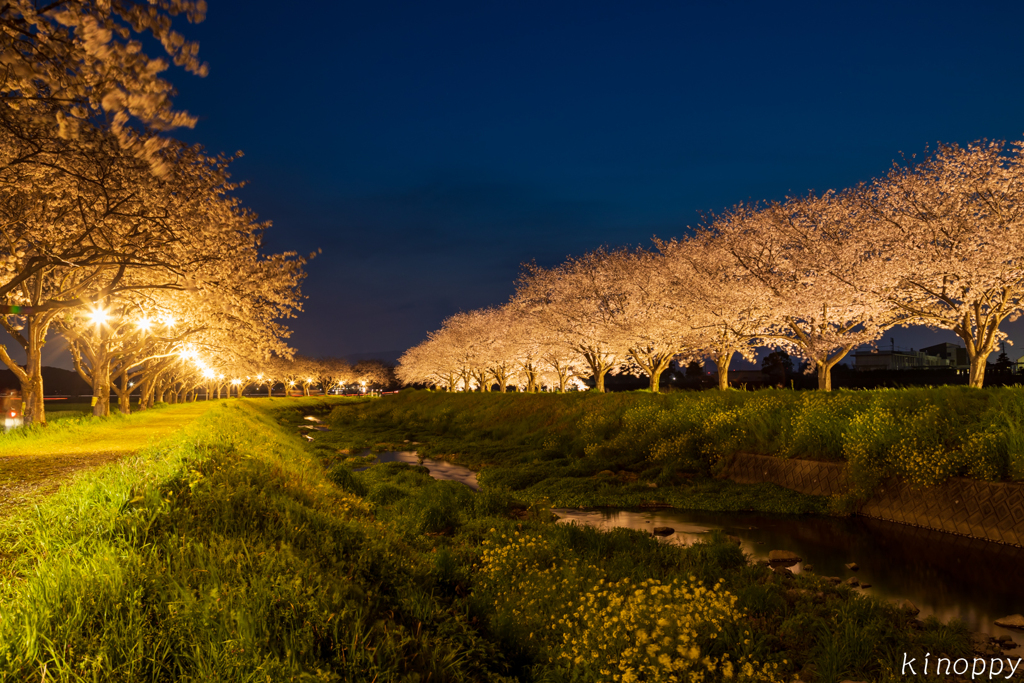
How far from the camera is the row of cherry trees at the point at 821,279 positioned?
2762 cm

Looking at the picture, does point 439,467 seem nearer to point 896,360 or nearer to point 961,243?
point 961,243

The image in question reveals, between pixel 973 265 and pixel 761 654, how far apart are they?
2651cm

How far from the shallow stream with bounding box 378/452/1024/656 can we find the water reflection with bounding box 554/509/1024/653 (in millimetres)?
13

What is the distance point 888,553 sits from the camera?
40.3 ft

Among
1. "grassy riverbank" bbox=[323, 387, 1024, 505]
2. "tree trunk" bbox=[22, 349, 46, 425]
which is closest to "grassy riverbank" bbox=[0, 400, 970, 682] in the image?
"grassy riverbank" bbox=[323, 387, 1024, 505]

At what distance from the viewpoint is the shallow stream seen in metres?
9.66

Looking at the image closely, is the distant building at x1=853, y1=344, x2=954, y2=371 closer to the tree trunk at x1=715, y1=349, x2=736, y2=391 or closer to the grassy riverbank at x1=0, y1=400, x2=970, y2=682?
the tree trunk at x1=715, y1=349, x2=736, y2=391

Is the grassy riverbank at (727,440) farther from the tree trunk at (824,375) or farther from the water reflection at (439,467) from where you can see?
the tree trunk at (824,375)

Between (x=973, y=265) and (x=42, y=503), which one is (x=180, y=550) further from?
(x=973, y=265)

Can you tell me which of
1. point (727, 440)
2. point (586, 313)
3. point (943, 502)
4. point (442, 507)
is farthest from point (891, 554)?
point (586, 313)

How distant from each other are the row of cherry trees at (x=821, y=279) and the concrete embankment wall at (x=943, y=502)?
1544 cm

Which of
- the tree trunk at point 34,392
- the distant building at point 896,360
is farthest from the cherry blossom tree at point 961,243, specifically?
the distant building at point 896,360

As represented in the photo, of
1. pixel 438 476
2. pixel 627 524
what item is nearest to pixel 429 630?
pixel 627 524

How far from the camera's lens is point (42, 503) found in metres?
8.49
